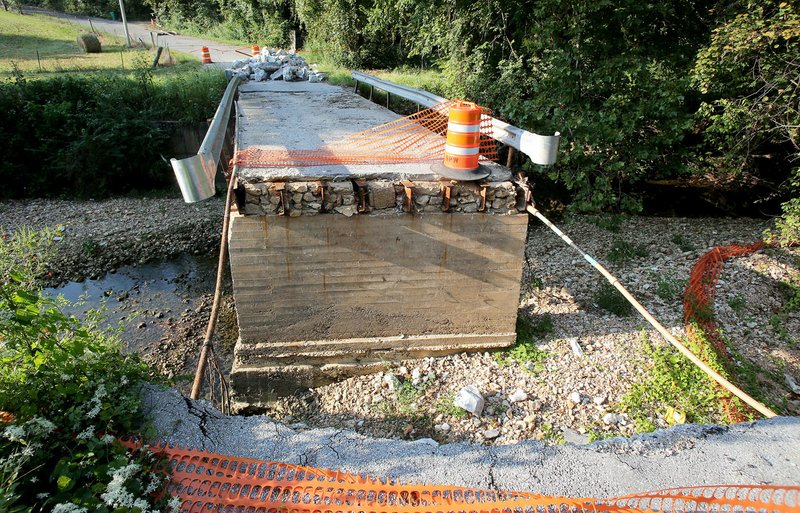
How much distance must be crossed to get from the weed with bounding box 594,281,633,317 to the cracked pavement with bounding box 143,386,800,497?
3200 millimetres

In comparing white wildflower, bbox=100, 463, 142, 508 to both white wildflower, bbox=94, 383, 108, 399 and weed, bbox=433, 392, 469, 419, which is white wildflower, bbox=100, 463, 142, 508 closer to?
white wildflower, bbox=94, 383, 108, 399

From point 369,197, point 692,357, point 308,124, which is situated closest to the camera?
point 692,357

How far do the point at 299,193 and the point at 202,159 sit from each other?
1193 millimetres

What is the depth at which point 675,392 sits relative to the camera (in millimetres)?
5117

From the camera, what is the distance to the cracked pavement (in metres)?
3.02

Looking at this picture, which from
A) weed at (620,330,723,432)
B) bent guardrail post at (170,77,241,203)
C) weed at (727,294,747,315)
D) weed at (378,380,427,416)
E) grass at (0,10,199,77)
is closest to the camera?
bent guardrail post at (170,77,241,203)

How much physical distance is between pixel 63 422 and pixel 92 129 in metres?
11.7

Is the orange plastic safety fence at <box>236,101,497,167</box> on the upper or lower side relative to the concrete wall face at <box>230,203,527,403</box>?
upper

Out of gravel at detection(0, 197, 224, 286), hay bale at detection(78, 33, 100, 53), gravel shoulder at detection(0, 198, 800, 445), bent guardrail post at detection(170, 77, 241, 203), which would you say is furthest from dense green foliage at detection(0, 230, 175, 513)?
hay bale at detection(78, 33, 100, 53)

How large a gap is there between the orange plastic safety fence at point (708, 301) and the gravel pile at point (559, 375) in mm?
168

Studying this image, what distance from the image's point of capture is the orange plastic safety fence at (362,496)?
2.69 metres

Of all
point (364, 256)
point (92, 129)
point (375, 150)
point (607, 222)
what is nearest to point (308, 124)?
point (375, 150)

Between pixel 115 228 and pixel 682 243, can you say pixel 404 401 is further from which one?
pixel 115 228

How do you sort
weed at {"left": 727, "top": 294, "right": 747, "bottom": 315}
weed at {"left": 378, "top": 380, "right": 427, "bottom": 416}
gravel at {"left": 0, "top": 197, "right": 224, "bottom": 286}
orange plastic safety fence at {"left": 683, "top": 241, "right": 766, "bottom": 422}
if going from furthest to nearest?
gravel at {"left": 0, "top": 197, "right": 224, "bottom": 286}, weed at {"left": 727, "top": 294, "right": 747, "bottom": 315}, orange plastic safety fence at {"left": 683, "top": 241, "right": 766, "bottom": 422}, weed at {"left": 378, "top": 380, "right": 427, "bottom": 416}
